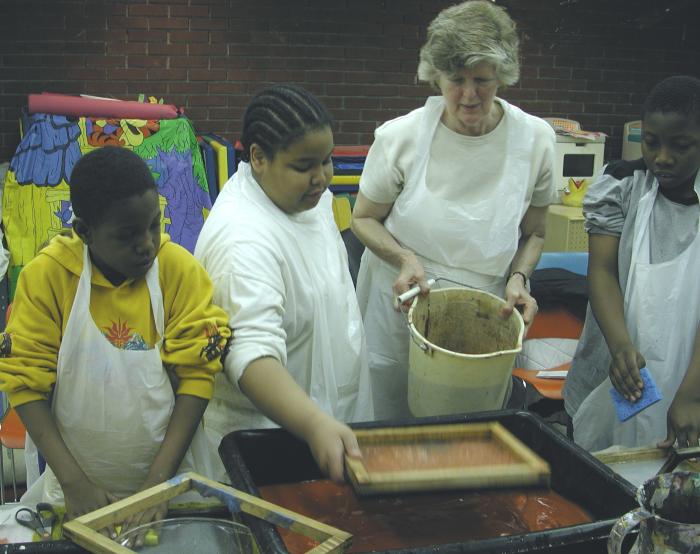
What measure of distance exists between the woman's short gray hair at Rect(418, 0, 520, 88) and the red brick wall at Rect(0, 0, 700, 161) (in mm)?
3804

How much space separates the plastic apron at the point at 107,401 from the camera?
1.33 meters

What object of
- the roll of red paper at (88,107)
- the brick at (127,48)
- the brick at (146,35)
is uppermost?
the brick at (146,35)

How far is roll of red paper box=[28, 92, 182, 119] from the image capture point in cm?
479

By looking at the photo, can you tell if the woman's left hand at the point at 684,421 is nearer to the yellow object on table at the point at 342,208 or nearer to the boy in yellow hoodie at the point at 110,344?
the boy in yellow hoodie at the point at 110,344

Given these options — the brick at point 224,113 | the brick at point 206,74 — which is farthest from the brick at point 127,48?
the brick at point 224,113

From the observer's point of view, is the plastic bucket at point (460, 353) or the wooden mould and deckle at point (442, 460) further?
the plastic bucket at point (460, 353)

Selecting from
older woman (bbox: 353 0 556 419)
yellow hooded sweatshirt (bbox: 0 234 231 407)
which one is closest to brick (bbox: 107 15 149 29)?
older woman (bbox: 353 0 556 419)

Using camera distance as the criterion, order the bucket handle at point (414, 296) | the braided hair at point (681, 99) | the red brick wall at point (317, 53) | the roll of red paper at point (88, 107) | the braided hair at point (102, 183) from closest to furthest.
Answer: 1. the braided hair at point (102, 183)
2. the bucket handle at point (414, 296)
3. the braided hair at point (681, 99)
4. the roll of red paper at point (88, 107)
5. the red brick wall at point (317, 53)

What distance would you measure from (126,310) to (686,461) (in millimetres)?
1142

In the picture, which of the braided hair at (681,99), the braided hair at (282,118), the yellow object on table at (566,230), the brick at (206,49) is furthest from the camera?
the brick at (206,49)

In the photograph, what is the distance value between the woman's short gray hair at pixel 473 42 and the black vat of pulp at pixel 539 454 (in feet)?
3.11

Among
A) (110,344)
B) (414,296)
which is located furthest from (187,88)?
(110,344)

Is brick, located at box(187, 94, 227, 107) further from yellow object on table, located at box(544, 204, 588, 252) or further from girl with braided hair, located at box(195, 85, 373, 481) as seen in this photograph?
girl with braided hair, located at box(195, 85, 373, 481)

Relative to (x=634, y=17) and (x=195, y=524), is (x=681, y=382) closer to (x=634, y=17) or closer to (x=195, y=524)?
(x=195, y=524)
